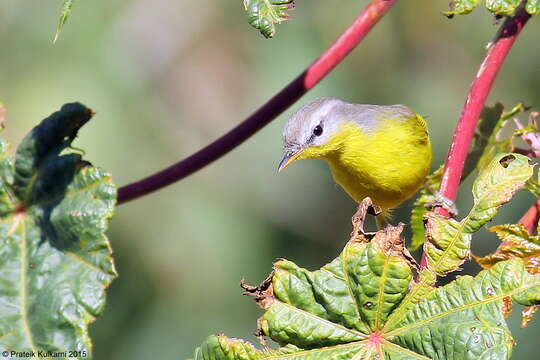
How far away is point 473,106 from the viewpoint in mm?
2223

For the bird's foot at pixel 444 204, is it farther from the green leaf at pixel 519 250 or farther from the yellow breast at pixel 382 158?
the yellow breast at pixel 382 158

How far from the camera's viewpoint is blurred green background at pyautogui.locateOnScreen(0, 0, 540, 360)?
16.8 ft

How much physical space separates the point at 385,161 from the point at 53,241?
1840mm

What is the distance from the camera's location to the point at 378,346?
210 centimetres

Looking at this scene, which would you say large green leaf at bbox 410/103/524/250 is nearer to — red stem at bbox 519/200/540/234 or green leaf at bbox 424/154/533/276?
red stem at bbox 519/200/540/234

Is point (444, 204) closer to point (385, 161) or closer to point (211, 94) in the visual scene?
point (385, 161)

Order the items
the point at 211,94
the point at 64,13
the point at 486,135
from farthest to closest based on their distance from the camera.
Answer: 1. the point at 211,94
2. the point at 486,135
3. the point at 64,13

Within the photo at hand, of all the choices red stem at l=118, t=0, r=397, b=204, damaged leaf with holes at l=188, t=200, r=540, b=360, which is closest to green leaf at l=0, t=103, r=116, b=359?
red stem at l=118, t=0, r=397, b=204

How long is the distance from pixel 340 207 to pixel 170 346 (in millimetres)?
1453

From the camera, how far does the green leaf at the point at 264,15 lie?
203cm

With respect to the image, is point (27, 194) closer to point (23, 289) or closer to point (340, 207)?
point (23, 289)

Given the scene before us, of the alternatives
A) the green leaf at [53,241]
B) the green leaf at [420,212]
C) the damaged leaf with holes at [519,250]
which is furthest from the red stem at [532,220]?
the green leaf at [53,241]

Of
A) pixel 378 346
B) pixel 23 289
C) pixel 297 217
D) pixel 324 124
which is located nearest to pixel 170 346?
pixel 297 217

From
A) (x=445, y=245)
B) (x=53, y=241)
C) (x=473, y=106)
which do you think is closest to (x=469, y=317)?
(x=445, y=245)
